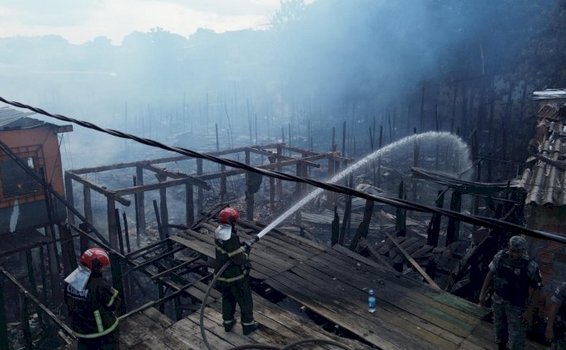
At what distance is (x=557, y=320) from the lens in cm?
596

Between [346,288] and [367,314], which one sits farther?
[346,288]

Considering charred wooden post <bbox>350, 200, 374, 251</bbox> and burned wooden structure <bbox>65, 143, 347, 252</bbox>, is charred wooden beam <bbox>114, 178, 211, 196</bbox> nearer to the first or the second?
burned wooden structure <bbox>65, 143, 347, 252</bbox>

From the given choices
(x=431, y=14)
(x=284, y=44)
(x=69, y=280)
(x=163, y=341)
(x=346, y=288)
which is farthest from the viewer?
(x=284, y=44)

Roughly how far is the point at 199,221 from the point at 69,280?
6.07 metres

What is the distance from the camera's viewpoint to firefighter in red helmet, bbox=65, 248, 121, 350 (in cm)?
516

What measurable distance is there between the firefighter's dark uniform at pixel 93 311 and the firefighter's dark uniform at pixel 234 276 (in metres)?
1.63

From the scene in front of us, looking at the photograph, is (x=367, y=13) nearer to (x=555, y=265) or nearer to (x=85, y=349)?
(x=555, y=265)

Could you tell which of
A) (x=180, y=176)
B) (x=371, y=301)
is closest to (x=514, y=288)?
(x=371, y=301)

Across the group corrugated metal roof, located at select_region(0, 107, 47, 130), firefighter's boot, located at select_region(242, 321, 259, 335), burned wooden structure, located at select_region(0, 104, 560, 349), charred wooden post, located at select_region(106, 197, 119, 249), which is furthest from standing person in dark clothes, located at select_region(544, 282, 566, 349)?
corrugated metal roof, located at select_region(0, 107, 47, 130)

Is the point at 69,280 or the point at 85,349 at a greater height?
the point at 69,280

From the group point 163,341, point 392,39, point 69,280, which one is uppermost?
point 392,39

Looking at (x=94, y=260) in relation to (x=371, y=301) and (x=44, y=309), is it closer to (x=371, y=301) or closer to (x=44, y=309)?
(x=44, y=309)

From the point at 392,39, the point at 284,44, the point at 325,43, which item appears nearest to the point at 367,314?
the point at 392,39

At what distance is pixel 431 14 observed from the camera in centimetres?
3341
